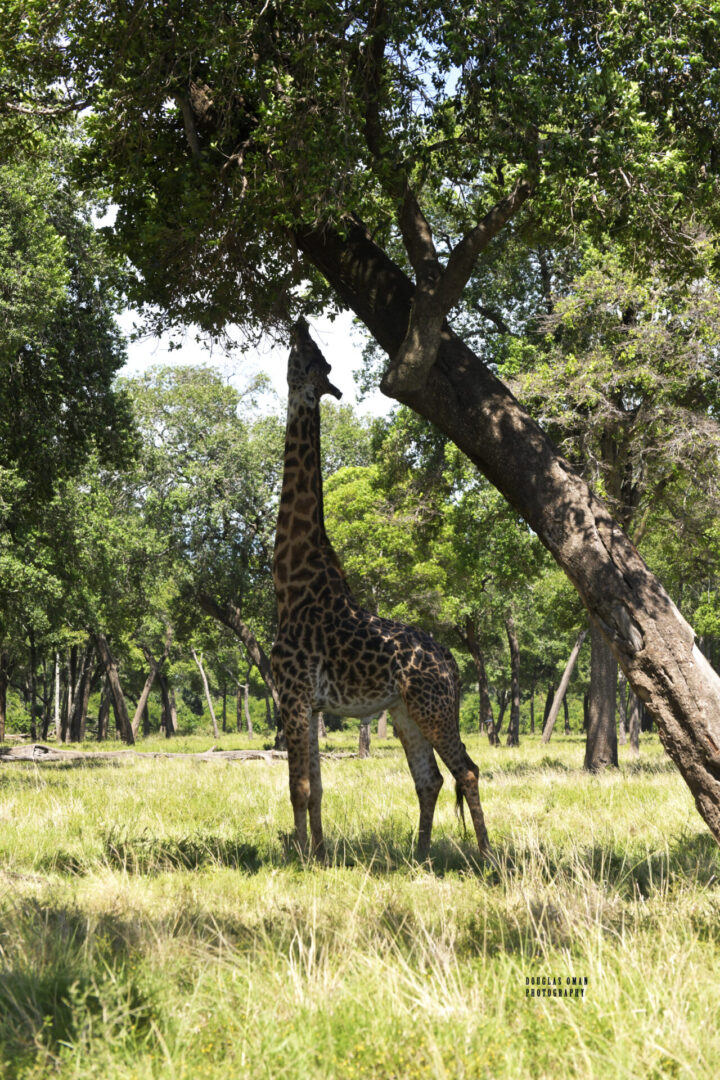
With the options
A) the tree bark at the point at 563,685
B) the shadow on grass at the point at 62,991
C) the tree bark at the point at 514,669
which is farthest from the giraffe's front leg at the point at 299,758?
the tree bark at the point at 514,669

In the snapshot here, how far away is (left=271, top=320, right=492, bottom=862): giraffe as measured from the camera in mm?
8133

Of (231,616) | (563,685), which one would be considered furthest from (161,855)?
(563,685)

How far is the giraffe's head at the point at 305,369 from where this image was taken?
29.4 feet

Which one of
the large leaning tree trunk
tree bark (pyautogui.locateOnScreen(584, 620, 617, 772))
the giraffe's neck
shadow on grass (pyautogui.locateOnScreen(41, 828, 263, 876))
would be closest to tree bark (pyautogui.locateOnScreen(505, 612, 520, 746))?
tree bark (pyautogui.locateOnScreen(584, 620, 617, 772))

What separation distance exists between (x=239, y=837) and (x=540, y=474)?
15.8ft

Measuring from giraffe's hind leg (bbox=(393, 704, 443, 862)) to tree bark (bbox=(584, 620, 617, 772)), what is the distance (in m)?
11.5

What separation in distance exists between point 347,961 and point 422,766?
4351 mm

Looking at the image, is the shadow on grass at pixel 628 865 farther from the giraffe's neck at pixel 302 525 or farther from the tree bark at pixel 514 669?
the tree bark at pixel 514 669

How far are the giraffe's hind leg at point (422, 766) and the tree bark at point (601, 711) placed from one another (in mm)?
11482

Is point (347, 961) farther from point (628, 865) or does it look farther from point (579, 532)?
point (628, 865)

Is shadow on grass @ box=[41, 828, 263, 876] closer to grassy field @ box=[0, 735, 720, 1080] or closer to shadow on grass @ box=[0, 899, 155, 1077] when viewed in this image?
grassy field @ box=[0, 735, 720, 1080]

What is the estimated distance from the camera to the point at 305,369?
8.96 meters

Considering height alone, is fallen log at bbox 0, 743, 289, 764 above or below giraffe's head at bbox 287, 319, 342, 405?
below

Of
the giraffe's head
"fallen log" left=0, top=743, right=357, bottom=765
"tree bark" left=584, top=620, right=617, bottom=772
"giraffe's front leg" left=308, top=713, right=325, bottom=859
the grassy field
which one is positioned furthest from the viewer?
"fallen log" left=0, top=743, right=357, bottom=765
